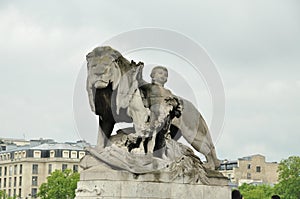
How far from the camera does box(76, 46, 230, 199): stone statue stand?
17234mm

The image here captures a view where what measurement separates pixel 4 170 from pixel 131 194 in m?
127

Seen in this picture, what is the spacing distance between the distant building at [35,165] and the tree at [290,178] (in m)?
55.8

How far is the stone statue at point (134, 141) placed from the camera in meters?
17.2

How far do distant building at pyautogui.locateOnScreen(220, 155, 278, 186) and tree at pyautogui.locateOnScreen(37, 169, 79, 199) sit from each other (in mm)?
53554

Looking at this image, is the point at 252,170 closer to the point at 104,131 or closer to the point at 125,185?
the point at 104,131

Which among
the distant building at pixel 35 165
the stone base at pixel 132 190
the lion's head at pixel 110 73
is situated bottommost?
the stone base at pixel 132 190

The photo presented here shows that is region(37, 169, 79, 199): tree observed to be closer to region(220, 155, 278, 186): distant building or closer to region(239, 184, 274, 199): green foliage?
region(239, 184, 274, 199): green foliage

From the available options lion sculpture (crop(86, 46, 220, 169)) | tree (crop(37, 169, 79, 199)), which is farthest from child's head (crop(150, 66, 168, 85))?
tree (crop(37, 169, 79, 199))

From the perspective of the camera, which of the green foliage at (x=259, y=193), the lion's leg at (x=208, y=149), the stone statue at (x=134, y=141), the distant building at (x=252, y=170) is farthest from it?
the distant building at (x=252, y=170)

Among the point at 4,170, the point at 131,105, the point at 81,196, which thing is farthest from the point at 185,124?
the point at 4,170

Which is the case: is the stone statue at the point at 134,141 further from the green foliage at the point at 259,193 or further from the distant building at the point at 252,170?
the distant building at the point at 252,170

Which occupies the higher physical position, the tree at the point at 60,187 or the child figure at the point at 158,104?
the tree at the point at 60,187

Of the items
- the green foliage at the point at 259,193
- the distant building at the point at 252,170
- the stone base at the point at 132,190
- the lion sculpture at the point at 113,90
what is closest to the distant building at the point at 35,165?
the distant building at the point at 252,170

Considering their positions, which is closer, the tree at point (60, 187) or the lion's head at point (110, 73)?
the lion's head at point (110, 73)
